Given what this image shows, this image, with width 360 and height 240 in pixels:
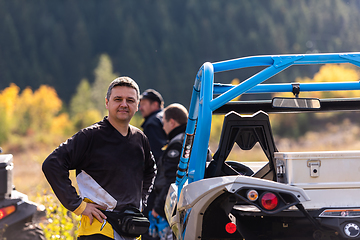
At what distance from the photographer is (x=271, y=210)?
7.80 feet

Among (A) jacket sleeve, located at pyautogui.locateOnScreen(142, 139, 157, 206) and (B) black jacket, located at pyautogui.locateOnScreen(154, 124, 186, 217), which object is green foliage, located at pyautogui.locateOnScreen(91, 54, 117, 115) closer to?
(B) black jacket, located at pyautogui.locateOnScreen(154, 124, 186, 217)

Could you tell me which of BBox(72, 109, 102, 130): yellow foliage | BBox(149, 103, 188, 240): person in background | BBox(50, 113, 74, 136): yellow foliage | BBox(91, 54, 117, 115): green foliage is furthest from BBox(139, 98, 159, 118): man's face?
BBox(91, 54, 117, 115): green foliage

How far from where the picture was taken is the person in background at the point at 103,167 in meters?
2.69

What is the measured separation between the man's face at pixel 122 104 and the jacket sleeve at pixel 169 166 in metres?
1.81

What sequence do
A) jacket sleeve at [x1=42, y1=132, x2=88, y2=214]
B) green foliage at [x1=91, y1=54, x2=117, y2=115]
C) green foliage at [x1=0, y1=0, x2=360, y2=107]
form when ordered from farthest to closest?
green foliage at [x1=0, y1=0, x2=360, y2=107], green foliage at [x1=91, y1=54, x2=117, y2=115], jacket sleeve at [x1=42, y1=132, x2=88, y2=214]

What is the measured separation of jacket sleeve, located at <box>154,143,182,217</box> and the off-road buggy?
57.4 inches

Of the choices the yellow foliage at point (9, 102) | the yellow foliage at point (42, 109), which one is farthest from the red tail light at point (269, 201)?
the yellow foliage at point (42, 109)

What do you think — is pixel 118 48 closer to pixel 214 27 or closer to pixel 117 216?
pixel 214 27

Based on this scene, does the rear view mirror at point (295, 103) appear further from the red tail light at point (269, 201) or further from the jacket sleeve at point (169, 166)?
the jacket sleeve at point (169, 166)

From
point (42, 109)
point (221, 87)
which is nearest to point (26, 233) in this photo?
point (221, 87)

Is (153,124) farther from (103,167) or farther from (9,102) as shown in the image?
(9,102)

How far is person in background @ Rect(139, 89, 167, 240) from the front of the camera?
599 centimetres

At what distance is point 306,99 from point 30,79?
94958 mm

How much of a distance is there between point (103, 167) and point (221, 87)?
55.8 inches
